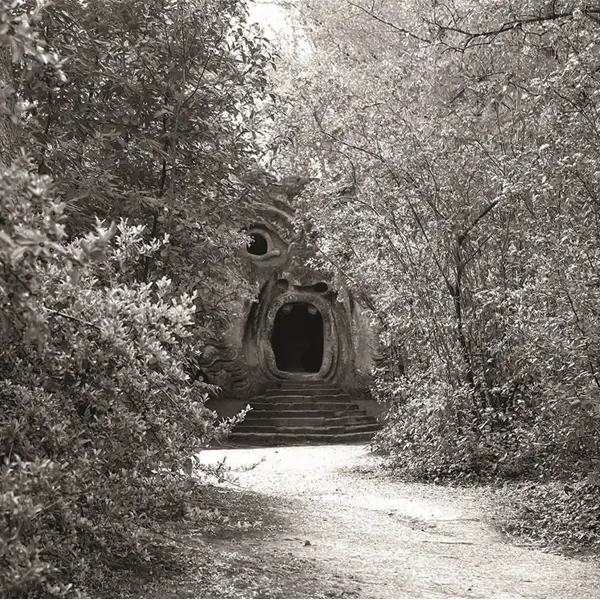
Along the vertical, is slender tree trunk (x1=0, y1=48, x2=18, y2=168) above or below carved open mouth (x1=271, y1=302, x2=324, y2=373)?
above

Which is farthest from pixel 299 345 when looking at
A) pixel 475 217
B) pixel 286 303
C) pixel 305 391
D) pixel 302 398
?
pixel 475 217

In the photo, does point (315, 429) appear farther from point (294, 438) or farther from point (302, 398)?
point (302, 398)

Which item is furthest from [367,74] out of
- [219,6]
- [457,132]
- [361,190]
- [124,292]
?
[124,292]

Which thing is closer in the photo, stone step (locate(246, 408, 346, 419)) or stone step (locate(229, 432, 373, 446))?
stone step (locate(229, 432, 373, 446))

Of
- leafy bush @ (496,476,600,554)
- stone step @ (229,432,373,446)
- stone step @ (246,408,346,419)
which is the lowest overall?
stone step @ (229,432,373,446)

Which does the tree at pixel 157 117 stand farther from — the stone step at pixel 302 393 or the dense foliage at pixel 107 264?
the stone step at pixel 302 393

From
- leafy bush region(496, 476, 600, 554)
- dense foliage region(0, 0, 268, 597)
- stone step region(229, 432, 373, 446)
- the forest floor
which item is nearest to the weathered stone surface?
stone step region(229, 432, 373, 446)

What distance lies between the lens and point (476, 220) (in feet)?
25.9

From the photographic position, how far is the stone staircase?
14641mm

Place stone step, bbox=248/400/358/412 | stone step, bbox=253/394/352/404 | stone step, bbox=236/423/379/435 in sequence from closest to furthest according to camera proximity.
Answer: stone step, bbox=236/423/379/435
stone step, bbox=248/400/358/412
stone step, bbox=253/394/352/404

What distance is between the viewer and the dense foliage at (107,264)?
2414 millimetres

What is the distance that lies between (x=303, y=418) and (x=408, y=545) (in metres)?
10.2

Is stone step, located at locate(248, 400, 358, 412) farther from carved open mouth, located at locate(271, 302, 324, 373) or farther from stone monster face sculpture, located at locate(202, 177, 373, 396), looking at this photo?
carved open mouth, located at locate(271, 302, 324, 373)

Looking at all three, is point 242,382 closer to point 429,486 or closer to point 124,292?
point 429,486
